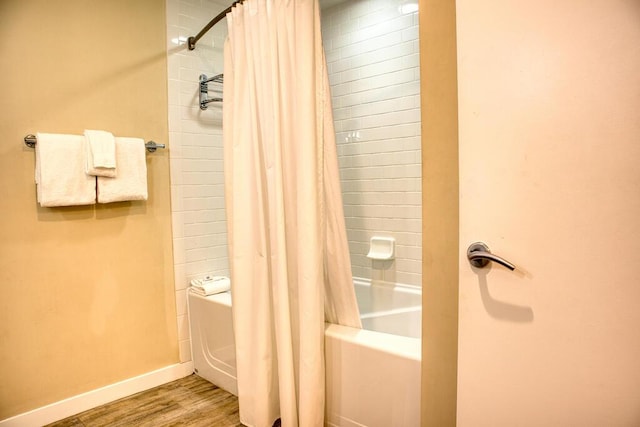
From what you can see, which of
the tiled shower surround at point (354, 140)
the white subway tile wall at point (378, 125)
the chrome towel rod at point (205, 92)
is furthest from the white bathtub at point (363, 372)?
the chrome towel rod at point (205, 92)

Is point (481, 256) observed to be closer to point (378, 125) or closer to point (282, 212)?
point (282, 212)

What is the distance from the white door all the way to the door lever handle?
19 millimetres

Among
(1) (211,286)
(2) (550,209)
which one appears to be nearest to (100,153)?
(1) (211,286)

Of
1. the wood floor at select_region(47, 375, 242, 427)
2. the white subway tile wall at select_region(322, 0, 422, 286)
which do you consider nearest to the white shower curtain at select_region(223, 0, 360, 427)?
the wood floor at select_region(47, 375, 242, 427)

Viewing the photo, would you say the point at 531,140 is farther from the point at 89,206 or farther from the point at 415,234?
the point at 89,206

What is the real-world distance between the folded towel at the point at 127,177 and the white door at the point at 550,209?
1.81 metres

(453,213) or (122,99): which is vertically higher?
(122,99)

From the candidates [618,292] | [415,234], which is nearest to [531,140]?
[618,292]

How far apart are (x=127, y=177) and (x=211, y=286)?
2.69 feet

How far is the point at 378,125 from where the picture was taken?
2.49 m

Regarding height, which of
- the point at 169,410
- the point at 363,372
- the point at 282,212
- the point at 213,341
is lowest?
the point at 169,410

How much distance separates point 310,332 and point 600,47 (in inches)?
52.5

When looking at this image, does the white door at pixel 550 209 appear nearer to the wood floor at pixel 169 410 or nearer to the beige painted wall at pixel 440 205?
the beige painted wall at pixel 440 205

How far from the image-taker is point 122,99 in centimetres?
213
